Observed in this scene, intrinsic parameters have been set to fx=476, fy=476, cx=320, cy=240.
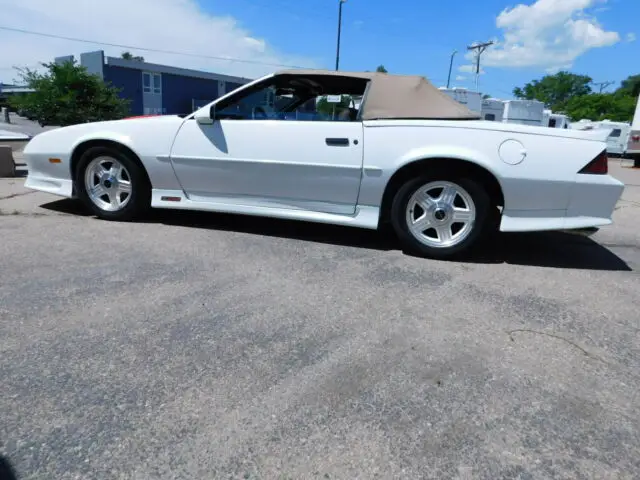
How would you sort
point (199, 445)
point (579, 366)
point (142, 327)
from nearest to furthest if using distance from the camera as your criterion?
point (199, 445) < point (579, 366) < point (142, 327)

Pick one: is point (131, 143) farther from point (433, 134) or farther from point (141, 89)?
point (141, 89)

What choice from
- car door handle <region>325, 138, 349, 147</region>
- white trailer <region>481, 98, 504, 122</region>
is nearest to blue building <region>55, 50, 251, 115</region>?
white trailer <region>481, 98, 504, 122</region>

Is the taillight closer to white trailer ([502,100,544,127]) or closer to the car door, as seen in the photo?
the car door

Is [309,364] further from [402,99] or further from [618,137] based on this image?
[618,137]

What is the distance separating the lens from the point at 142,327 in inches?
97.2

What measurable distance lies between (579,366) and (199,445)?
1765mm

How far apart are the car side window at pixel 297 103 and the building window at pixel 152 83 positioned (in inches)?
1325

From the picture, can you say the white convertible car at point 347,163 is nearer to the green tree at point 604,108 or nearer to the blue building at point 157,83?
the blue building at point 157,83

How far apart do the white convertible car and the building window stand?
32.9 meters

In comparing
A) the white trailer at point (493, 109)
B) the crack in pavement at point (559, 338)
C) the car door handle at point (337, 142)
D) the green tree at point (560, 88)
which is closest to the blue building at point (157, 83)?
the white trailer at point (493, 109)

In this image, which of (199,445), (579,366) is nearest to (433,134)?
(579,366)

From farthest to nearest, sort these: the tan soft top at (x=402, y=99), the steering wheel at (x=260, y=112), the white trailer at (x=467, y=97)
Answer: the white trailer at (x=467, y=97), the steering wheel at (x=260, y=112), the tan soft top at (x=402, y=99)

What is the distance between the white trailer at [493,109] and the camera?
23297 mm

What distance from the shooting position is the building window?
3431 cm
